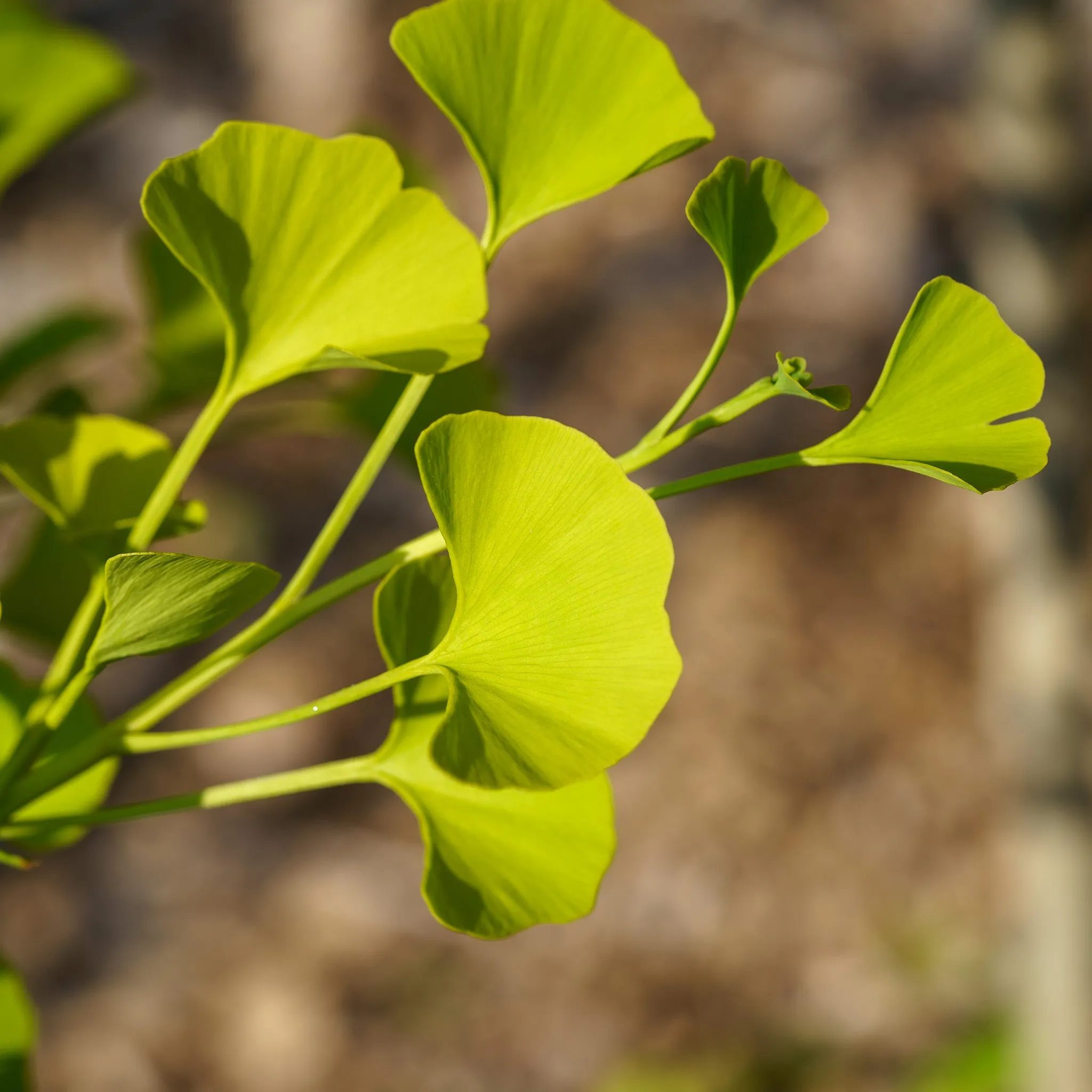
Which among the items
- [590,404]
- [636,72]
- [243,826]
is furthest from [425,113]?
[636,72]

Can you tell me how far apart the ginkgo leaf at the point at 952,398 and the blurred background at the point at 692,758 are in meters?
1.07

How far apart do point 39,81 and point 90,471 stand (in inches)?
9.5

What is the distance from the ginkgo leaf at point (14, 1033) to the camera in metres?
0.29

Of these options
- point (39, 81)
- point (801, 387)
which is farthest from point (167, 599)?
point (39, 81)

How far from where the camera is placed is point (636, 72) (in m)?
0.25

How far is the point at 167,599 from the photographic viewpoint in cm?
21

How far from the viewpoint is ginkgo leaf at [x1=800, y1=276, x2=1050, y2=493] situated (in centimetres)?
22

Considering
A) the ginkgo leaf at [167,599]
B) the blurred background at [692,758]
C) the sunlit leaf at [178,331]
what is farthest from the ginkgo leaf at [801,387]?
the blurred background at [692,758]

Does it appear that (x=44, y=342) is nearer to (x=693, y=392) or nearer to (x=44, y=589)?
(x=44, y=589)

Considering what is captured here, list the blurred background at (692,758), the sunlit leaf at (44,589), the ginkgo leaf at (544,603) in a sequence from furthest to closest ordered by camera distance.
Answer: the blurred background at (692,758)
the sunlit leaf at (44,589)
the ginkgo leaf at (544,603)

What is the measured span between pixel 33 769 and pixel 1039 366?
0.81 ft

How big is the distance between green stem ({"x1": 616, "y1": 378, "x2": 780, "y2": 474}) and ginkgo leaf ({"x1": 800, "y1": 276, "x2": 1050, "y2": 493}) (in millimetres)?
20

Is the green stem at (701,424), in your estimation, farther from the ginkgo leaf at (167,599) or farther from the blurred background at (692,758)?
the blurred background at (692,758)

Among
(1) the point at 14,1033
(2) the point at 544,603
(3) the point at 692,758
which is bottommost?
(3) the point at 692,758
